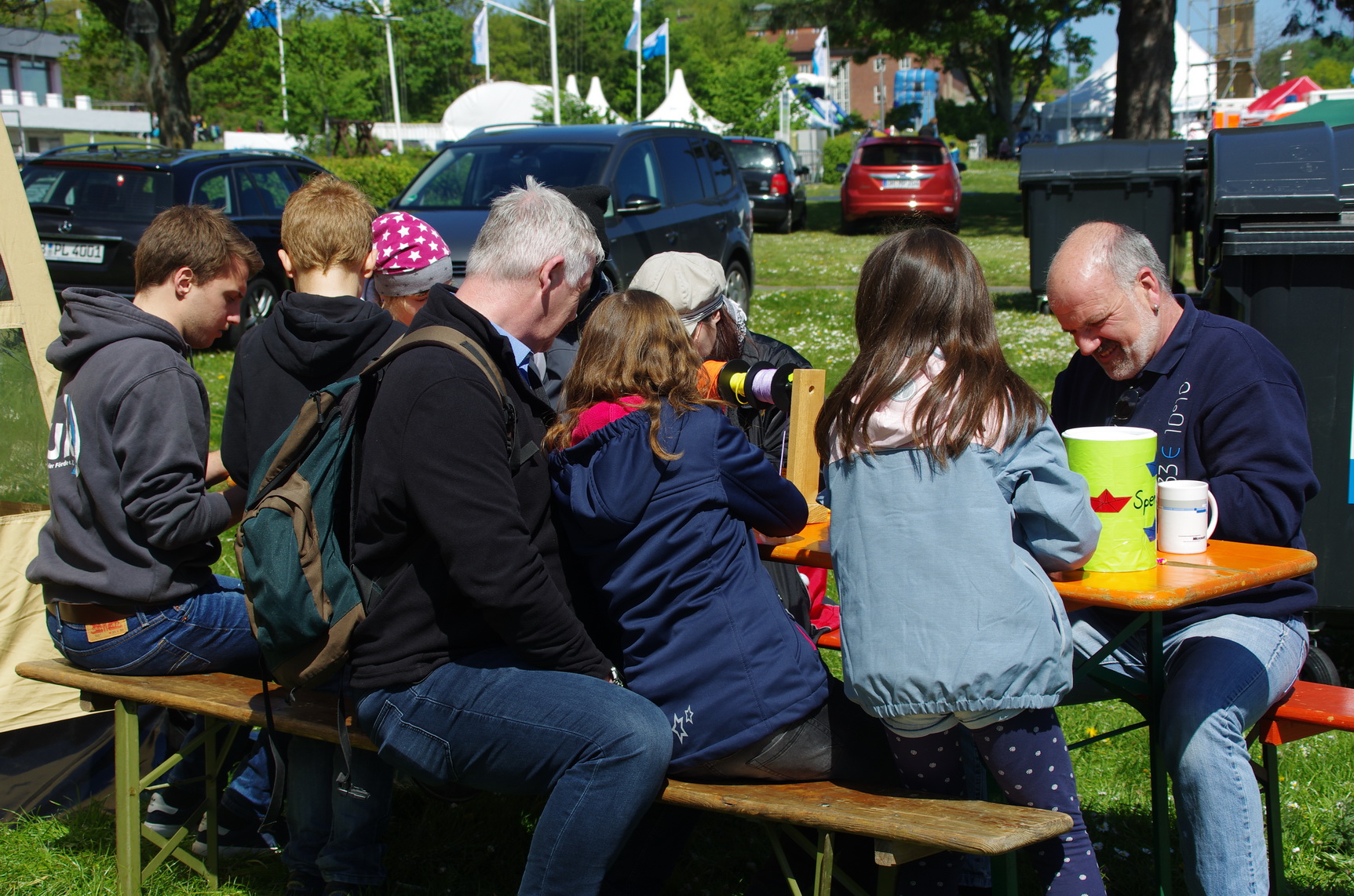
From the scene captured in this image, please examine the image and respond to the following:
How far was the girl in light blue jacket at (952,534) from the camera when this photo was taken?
208 centimetres

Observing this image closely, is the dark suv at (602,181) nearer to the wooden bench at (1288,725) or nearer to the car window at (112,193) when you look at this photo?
the car window at (112,193)

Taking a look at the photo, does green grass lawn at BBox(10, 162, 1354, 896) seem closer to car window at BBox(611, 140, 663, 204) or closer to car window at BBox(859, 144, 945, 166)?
car window at BBox(611, 140, 663, 204)

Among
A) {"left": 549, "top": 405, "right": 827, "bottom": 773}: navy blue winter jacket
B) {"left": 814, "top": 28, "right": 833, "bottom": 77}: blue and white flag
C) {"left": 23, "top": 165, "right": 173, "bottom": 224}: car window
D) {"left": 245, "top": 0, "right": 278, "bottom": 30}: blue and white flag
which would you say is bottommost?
{"left": 549, "top": 405, "right": 827, "bottom": 773}: navy blue winter jacket

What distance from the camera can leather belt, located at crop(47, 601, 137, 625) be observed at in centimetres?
283

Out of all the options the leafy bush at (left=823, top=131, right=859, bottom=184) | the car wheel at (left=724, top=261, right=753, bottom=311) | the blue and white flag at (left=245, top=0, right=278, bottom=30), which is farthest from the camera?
the leafy bush at (left=823, top=131, right=859, bottom=184)

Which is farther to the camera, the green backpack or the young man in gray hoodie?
the young man in gray hoodie

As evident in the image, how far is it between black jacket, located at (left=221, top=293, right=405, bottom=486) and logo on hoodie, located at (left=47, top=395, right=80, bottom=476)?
353 mm

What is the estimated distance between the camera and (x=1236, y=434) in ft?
8.71

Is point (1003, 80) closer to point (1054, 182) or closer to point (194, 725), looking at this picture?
point (1054, 182)

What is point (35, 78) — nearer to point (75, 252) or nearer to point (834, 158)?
point (834, 158)

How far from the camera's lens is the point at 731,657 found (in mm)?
2248

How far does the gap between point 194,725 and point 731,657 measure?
1792 millimetres

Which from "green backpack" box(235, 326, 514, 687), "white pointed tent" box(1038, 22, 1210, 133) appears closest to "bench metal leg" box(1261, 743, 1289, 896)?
"green backpack" box(235, 326, 514, 687)

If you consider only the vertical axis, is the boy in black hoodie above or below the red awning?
below
